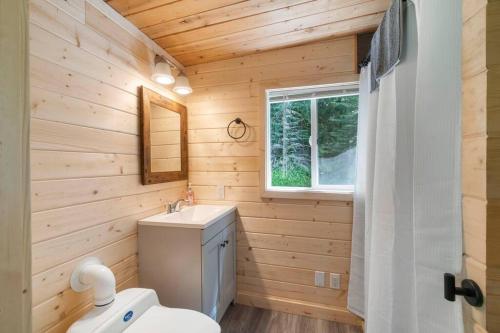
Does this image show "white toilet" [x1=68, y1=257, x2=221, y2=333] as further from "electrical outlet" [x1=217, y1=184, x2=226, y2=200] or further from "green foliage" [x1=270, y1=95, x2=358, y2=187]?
"green foliage" [x1=270, y1=95, x2=358, y2=187]

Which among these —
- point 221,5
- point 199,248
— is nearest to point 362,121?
point 221,5

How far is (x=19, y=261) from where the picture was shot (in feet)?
1.19

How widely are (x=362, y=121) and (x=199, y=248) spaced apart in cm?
147

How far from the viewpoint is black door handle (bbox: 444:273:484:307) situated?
1.90 feet

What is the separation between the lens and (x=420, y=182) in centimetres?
80

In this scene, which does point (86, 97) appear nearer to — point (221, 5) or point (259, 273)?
point (221, 5)

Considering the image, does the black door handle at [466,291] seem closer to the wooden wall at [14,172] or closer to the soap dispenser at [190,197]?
the wooden wall at [14,172]

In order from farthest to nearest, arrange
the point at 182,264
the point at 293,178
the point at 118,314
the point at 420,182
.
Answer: the point at 293,178
the point at 182,264
the point at 118,314
the point at 420,182

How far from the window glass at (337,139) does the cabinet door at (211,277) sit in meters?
1.05

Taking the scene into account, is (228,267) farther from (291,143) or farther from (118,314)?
(291,143)

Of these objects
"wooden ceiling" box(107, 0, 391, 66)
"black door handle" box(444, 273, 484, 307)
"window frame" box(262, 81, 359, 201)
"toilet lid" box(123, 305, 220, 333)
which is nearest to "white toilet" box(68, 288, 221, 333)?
"toilet lid" box(123, 305, 220, 333)

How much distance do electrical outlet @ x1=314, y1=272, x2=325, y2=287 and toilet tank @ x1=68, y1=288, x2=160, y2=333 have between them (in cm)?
124

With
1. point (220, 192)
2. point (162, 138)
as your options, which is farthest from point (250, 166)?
point (162, 138)

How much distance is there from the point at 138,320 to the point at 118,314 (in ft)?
0.38
